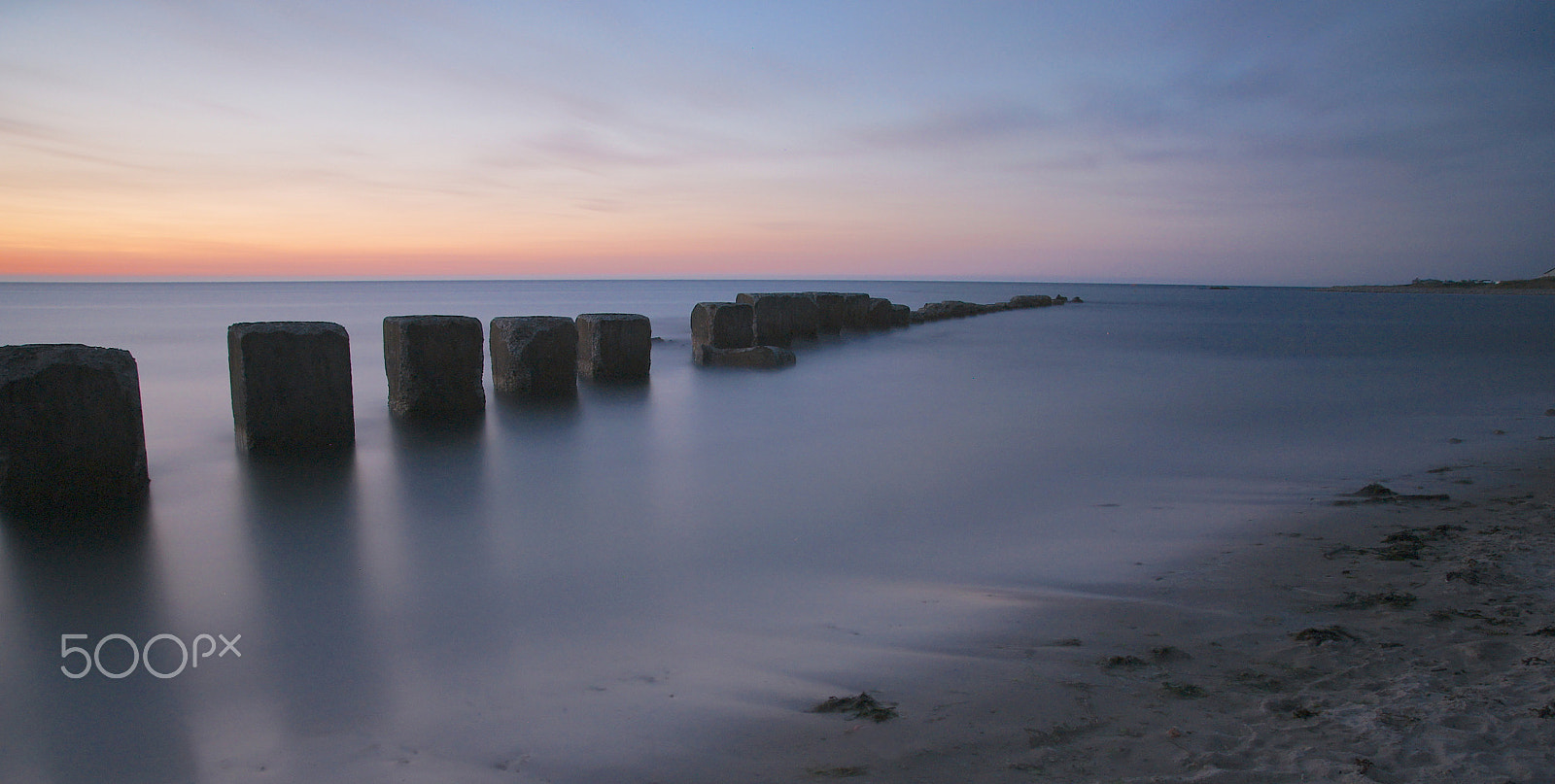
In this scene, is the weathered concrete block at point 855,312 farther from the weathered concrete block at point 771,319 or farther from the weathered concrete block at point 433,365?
the weathered concrete block at point 433,365

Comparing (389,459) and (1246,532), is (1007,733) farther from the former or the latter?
(389,459)

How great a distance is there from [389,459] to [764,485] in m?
2.22

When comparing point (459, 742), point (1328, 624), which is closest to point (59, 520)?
point (459, 742)

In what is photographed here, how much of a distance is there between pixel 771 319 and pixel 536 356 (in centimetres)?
600

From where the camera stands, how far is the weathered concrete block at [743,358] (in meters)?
10.0

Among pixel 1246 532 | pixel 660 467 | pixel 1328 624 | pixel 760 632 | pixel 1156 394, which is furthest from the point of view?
pixel 1156 394

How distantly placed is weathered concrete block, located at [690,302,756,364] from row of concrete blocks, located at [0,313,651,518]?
3.37 m

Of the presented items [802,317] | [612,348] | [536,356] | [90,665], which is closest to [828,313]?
[802,317]

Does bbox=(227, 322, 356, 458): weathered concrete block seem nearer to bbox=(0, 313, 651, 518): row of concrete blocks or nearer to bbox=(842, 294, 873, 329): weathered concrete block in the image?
bbox=(0, 313, 651, 518): row of concrete blocks

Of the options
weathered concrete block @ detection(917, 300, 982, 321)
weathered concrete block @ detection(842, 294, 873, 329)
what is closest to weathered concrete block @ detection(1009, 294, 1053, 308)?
weathered concrete block @ detection(917, 300, 982, 321)

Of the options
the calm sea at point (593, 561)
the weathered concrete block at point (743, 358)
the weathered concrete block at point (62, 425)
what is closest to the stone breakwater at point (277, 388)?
the weathered concrete block at point (62, 425)

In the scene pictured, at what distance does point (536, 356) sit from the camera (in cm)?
688

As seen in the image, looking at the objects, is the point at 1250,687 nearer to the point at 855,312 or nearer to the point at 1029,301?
the point at 855,312

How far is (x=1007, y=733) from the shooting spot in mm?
1862
